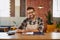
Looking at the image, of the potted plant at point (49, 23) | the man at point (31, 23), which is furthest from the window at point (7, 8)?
the man at point (31, 23)

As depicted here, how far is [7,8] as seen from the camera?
668 cm

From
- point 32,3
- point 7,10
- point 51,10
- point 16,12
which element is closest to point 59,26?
point 51,10

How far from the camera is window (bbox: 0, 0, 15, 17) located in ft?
21.4

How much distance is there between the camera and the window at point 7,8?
21.4 feet

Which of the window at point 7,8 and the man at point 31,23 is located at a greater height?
the window at point 7,8

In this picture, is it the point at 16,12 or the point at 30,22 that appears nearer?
the point at 30,22

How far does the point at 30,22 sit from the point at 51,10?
305 centimetres

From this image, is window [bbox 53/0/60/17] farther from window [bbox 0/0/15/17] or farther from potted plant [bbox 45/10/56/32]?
window [bbox 0/0/15/17]

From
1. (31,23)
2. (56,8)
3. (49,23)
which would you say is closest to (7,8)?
(49,23)

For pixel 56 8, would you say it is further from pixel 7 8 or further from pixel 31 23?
pixel 31 23

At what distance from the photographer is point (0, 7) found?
Result: 6.71 metres

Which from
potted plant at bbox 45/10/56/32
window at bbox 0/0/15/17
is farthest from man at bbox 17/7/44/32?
window at bbox 0/0/15/17

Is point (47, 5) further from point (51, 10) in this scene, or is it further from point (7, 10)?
point (7, 10)

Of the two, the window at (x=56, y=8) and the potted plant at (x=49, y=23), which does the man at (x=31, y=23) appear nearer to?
the potted plant at (x=49, y=23)
